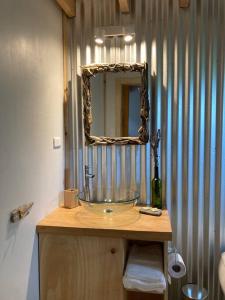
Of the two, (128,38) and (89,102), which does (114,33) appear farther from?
(89,102)

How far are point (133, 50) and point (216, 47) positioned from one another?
59 cm

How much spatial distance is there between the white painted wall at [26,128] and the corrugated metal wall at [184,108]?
457 millimetres

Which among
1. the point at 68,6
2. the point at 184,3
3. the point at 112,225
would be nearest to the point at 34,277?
the point at 112,225

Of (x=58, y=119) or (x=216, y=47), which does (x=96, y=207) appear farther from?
(x=216, y=47)

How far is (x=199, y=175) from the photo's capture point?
6.41 feet

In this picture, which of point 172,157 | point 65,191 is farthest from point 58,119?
point 172,157

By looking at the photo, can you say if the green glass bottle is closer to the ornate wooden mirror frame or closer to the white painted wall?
the ornate wooden mirror frame

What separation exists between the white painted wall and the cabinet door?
0.07 metres

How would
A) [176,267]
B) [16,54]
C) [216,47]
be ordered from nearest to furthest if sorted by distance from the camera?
[16,54] → [176,267] → [216,47]

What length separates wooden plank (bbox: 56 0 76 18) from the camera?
184 centimetres

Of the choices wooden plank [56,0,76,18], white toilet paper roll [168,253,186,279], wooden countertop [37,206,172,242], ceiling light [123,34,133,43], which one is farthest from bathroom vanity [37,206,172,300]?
wooden plank [56,0,76,18]

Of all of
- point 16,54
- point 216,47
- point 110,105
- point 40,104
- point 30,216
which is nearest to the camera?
point 16,54

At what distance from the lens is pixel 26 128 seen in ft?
4.75

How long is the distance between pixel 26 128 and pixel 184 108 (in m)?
1.12
